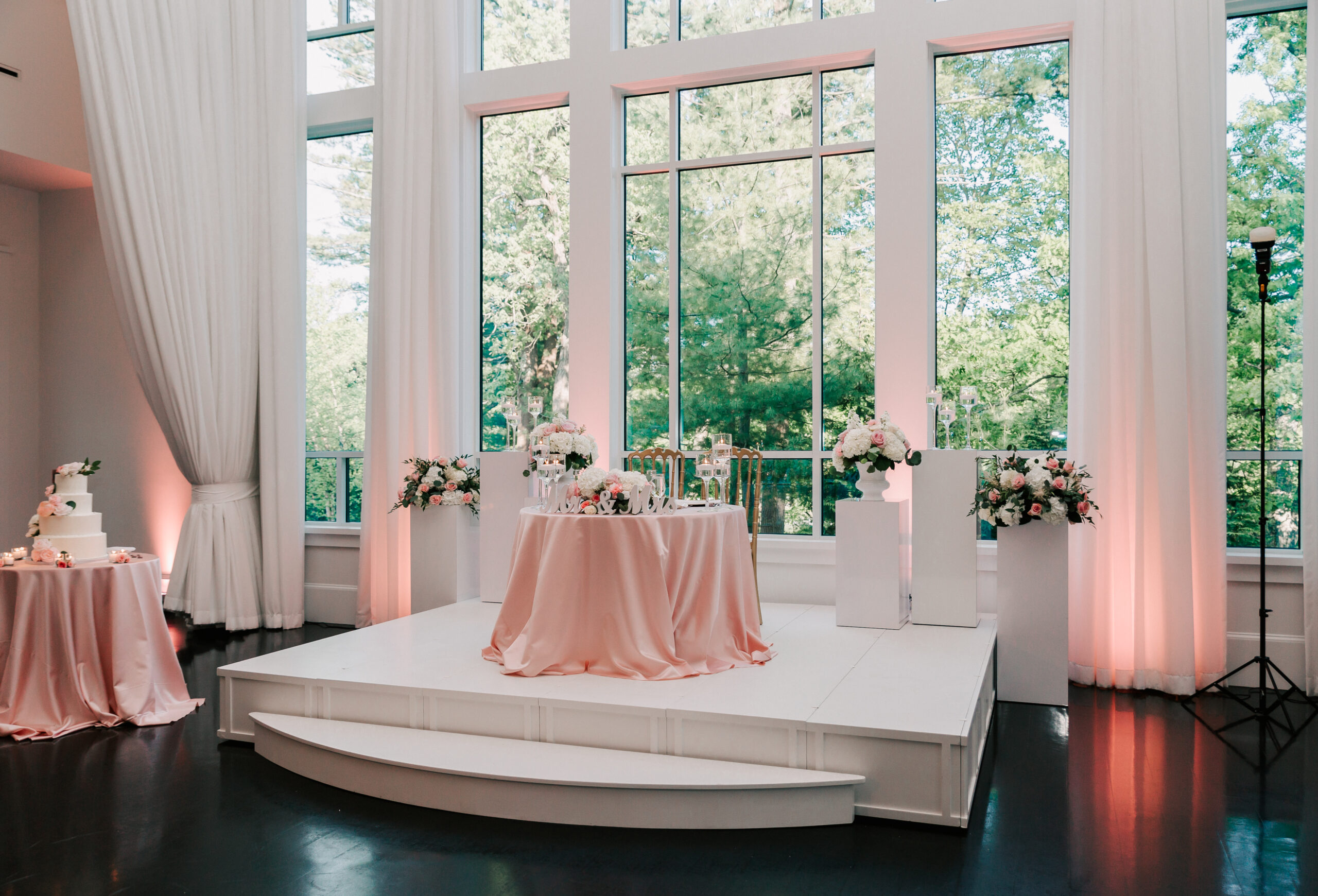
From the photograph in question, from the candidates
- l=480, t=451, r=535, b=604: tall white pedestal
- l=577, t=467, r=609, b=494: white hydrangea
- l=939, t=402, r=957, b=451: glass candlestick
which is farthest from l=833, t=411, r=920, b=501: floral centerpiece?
l=480, t=451, r=535, b=604: tall white pedestal

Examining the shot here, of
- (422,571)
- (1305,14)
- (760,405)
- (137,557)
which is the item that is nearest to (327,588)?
(422,571)

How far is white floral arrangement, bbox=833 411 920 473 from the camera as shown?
17.3 ft

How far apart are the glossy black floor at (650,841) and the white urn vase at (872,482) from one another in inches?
69.4

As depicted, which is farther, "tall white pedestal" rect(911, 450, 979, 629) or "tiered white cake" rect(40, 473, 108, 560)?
"tall white pedestal" rect(911, 450, 979, 629)

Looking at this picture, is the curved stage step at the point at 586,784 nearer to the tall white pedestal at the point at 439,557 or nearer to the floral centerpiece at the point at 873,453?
the floral centerpiece at the point at 873,453

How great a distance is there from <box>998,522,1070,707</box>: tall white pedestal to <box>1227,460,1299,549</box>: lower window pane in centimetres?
127

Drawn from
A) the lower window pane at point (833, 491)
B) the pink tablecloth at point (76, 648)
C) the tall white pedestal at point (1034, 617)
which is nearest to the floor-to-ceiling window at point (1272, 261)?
the tall white pedestal at point (1034, 617)

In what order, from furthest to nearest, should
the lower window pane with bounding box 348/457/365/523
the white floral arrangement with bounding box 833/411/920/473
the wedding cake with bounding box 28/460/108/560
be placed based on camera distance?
1. the lower window pane with bounding box 348/457/365/523
2. the white floral arrangement with bounding box 833/411/920/473
3. the wedding cake with bounding box 28/460/108/560

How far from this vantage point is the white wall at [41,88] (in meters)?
6.77

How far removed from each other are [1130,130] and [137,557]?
19.6 feet

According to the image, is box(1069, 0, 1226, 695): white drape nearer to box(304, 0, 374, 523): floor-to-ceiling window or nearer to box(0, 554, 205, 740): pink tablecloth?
box(0, 554, 205, 740): pink tablecloth

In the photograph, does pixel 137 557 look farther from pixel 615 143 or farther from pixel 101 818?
pixel 615 143

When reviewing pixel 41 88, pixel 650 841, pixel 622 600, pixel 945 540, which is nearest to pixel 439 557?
pixel 622 600

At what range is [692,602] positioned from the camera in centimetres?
424
